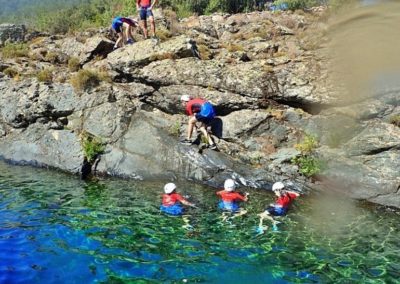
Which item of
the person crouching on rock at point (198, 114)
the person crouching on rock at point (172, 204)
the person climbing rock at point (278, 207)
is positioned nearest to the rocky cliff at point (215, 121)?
the person crouching on rock at point (198, 114)

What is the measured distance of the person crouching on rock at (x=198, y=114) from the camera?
18391 mm

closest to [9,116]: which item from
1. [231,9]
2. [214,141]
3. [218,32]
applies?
[214,141]

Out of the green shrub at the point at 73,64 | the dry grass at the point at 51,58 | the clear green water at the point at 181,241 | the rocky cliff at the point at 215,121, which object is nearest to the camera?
the clear green water at the point at 181,241

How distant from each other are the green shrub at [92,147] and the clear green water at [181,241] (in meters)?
2.79

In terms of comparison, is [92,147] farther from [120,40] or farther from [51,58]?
[51,58]

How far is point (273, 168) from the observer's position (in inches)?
679

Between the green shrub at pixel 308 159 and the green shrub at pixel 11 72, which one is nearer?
the green shrub at pixel 308 159

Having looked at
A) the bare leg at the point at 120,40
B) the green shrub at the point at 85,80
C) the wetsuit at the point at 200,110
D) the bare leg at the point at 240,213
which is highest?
the bare leg at the point at 120,40

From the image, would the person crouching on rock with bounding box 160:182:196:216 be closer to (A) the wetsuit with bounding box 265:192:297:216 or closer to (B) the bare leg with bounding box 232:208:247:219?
(B) the bare leg with bounding box 232:208:247:219

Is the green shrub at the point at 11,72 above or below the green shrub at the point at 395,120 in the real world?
above

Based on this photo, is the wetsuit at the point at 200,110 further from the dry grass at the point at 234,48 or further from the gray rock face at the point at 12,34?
the gray rock face at the point at 12,34

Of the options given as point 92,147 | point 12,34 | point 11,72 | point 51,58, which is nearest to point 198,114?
point 92,147

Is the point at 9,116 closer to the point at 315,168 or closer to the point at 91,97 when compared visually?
the point at 91,97

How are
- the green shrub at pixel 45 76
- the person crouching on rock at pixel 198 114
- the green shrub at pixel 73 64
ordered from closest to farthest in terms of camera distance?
the person crouching on rock at pixel 198 114 → the green shrub at pixel 45 76 → the green shrub at pixel 73 64
